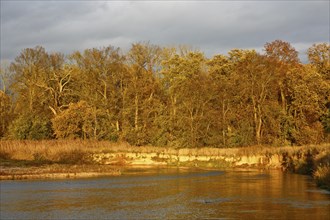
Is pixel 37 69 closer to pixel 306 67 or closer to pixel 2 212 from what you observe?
pixel 306 67

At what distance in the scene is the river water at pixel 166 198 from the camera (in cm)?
Answer: 2053

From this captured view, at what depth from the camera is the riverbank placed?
136 feet

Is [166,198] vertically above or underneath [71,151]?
underneath

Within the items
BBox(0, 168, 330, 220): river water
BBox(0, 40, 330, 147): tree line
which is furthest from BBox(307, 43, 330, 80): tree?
BBox(0, 168, 330, 220): river water

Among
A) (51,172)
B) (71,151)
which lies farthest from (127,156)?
(51,172)

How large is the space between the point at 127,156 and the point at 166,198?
81.6 ft

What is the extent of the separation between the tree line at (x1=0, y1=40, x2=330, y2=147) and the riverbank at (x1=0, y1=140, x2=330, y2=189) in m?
6.39

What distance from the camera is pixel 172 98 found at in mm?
61000

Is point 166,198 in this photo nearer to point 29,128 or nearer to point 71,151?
point 71,151

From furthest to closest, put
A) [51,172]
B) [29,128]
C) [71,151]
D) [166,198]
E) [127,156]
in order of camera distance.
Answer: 1. [29,128]
2. [127,156]
3. [71,151]
4. [51,172]
5. [166,198]

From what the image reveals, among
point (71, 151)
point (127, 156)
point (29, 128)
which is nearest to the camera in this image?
point (71, 151)

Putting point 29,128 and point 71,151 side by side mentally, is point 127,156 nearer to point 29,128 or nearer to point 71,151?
point 71,151

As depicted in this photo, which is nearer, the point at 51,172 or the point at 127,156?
the point at 51,172

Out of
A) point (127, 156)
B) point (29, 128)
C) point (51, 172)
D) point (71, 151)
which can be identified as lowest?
point (51, 172)
